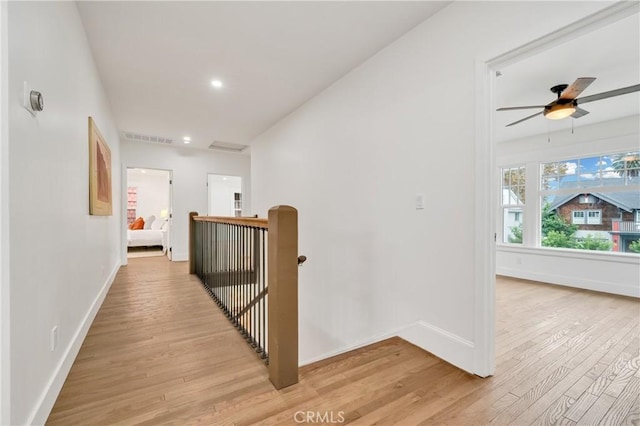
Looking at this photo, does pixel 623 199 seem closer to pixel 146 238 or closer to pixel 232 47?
pixel 232 47

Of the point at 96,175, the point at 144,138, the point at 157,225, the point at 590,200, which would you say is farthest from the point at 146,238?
the point at 590,200

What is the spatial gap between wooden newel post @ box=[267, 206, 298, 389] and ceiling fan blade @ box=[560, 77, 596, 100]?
8.85 feet

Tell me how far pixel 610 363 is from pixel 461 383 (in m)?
1.32

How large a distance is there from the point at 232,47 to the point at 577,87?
10.3 ft

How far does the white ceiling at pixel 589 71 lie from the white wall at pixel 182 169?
5.86 metres

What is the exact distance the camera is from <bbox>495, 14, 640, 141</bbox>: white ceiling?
2322 millimetres

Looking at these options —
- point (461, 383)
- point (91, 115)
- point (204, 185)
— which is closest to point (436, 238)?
point (461, 383)

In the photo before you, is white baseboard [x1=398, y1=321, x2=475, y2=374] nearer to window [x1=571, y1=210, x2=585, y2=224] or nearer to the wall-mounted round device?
the wall-mounted round device

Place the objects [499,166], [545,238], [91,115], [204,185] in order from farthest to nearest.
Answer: [204,185] → [499,166] → [545,238] → [91,115]

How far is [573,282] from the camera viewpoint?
→ 439 cm

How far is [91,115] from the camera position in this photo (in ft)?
8.61

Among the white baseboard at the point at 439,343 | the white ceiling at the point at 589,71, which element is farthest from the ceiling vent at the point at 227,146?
the white baseboard at the point at 439,343

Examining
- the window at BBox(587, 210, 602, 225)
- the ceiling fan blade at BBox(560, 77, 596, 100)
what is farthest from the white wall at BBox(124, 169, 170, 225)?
the window at BBox(587, 210, 602, 225)

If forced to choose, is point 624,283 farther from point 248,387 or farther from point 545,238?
point 248,387
